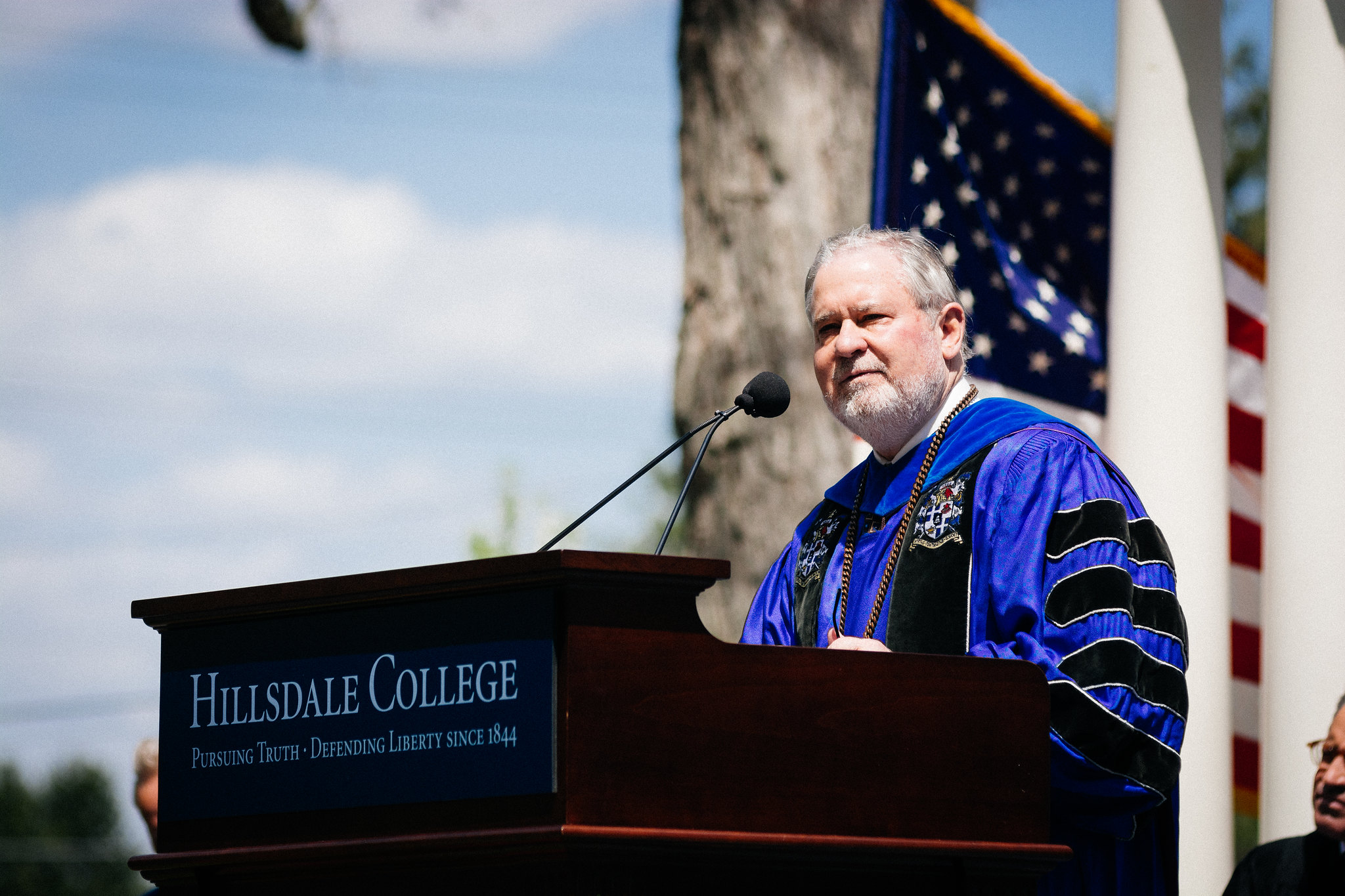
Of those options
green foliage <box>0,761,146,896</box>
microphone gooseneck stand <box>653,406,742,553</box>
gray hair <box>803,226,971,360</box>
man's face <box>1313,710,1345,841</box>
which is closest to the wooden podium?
microphone gooseneck stand <box>653,406,742,553</box>

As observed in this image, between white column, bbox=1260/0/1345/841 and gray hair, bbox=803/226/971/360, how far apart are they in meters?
2.84

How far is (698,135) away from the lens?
8.67 meters

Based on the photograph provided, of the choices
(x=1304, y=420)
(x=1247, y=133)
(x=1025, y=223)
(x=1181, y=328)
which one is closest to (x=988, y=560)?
(x=1304, y=420)

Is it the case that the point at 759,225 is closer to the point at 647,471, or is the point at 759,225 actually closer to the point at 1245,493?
the point at 1245,493

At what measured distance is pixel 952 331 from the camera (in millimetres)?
3916

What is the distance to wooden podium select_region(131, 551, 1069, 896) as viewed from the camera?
2496 millimetres

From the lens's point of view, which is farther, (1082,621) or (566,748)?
(1082,621)

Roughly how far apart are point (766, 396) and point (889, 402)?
0.39 metres

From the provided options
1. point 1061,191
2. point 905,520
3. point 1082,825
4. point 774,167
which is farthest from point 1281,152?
point 1082,825

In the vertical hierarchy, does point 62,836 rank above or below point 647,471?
below

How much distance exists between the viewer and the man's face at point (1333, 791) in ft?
16.7

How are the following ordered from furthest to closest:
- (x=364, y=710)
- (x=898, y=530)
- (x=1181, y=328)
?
(x=1181, y=328) < (x=898, y=530) < (x=364, y=710)

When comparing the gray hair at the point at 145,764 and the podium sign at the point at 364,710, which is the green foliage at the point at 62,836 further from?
the podium sign at the point at 364,710

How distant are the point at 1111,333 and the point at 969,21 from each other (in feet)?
5.29
